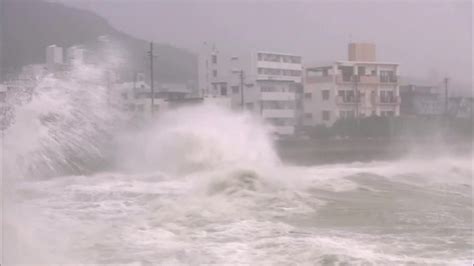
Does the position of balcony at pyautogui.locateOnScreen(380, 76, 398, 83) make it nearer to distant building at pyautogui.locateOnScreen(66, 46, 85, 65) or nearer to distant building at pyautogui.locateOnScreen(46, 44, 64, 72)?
distant building at pyautogui.locateOnScreen(66, 46, 85, 65)

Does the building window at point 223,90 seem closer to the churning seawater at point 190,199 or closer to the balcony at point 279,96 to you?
the churning seawater at point 190,199

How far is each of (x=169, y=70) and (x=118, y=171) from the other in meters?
1.94

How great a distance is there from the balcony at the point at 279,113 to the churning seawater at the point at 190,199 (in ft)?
1.74

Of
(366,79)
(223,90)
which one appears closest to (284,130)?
(223,90)

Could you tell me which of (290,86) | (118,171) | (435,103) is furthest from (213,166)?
(435,103)

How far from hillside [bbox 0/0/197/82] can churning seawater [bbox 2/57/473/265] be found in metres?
0.42

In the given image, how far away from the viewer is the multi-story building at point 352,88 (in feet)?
36.9

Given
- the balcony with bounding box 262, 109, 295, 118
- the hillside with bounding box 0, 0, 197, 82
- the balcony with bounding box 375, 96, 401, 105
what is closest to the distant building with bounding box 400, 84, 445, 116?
the balcony with bounding box 375, 96, 401, 105

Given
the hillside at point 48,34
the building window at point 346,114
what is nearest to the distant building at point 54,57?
the hillside at point 48,34

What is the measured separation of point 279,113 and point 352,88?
186cm

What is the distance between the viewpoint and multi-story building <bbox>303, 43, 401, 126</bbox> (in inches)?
443

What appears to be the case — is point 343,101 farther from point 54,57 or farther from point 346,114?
point 54,57

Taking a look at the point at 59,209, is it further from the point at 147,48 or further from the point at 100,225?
the point at 147,48

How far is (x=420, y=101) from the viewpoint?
506 inches
